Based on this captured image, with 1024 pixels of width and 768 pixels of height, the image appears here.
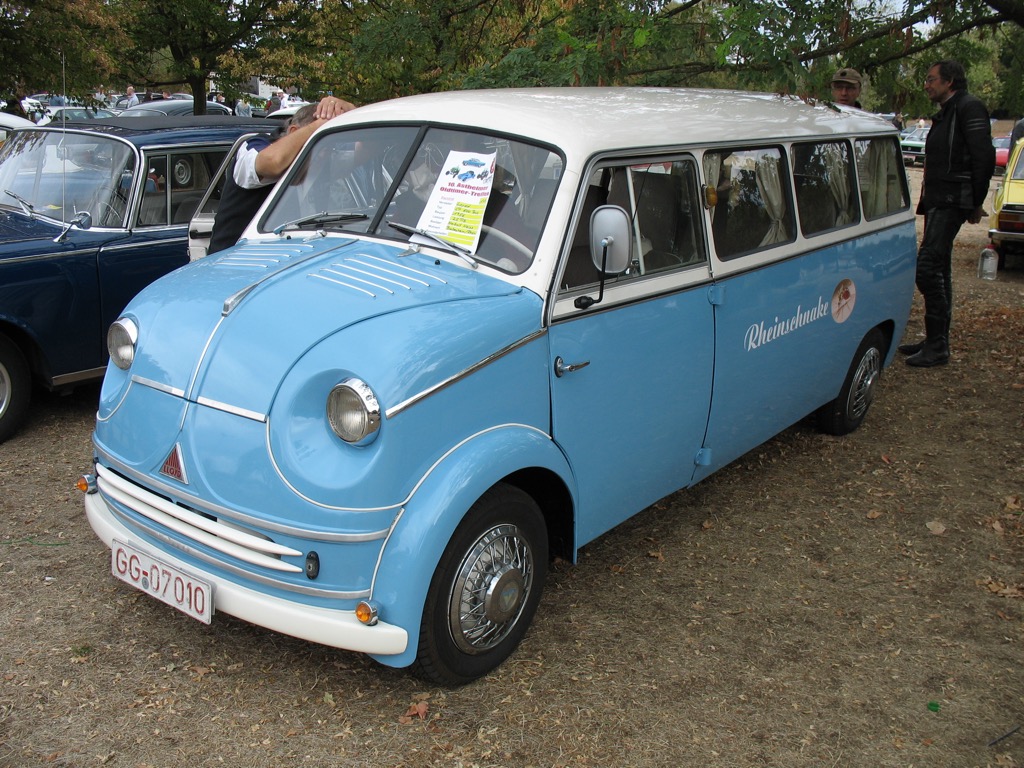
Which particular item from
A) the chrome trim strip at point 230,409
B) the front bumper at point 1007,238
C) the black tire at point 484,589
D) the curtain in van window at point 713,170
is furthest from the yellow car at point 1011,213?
the chrome trim strip at point 230,409

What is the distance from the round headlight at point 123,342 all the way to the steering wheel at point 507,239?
4.61ft

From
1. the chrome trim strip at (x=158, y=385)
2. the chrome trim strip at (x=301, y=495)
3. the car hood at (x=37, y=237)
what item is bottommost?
the chrome trim strip at (x=301, y=495)

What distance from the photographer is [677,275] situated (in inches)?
164

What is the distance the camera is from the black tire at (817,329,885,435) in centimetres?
612

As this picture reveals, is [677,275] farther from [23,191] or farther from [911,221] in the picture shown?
[23,191]

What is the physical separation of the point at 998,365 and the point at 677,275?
5320mm

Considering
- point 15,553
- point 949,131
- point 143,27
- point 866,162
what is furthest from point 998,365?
point 143,27

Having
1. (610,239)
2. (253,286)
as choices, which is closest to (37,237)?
(253,286)

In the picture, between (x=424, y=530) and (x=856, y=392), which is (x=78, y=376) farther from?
(x=856, y=392)

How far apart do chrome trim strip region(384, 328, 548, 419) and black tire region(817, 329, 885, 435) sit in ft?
11.0

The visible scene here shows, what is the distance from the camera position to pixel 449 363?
3.16 m

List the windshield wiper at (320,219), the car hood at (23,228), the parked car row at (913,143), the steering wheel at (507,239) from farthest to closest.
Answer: the parked car row at (913,143) < the car hood at (23,228) < the windshield wiper at (320,219) < the steering wheel at (507,239)

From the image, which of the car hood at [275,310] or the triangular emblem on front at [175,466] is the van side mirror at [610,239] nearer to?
the car hood at [275,310]

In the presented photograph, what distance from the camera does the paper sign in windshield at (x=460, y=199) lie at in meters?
3.78
